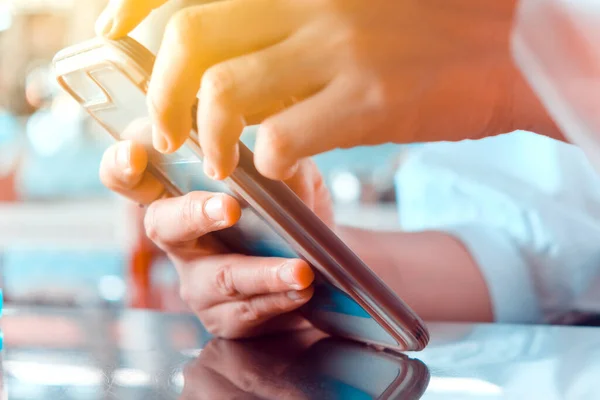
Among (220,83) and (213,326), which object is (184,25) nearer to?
(220,83)

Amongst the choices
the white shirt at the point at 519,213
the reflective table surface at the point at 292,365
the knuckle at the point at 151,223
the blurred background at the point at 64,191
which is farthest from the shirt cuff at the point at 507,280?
the blurred background at the point at 64,191

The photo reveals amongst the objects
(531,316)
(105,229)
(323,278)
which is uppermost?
(323,278)

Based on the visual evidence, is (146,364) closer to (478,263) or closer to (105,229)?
(478,263)

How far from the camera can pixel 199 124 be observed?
0.15 meters

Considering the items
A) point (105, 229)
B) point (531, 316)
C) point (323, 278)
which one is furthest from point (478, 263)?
point (105, 229)

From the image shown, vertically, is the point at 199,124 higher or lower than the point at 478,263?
higher

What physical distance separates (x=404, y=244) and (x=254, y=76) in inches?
10.5

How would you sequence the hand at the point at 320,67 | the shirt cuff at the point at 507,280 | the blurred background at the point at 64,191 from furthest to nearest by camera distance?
the blurred background at the point at 64,191
the shirt cuff at the point at 507,280
the hand at the point at 320,67

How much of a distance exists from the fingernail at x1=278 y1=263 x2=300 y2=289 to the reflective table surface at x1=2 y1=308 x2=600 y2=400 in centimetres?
2

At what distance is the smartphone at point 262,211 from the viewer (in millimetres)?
166

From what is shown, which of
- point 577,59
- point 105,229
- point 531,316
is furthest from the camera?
point 105,229

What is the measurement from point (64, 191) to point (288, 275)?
1.17 m

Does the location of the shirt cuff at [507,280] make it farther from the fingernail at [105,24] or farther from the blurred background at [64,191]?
the blurred background at [64,191]

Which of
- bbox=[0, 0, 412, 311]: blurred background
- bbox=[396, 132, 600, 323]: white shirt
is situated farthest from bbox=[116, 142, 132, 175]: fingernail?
bbox=[0, 0, 412, 311]: blurred background
